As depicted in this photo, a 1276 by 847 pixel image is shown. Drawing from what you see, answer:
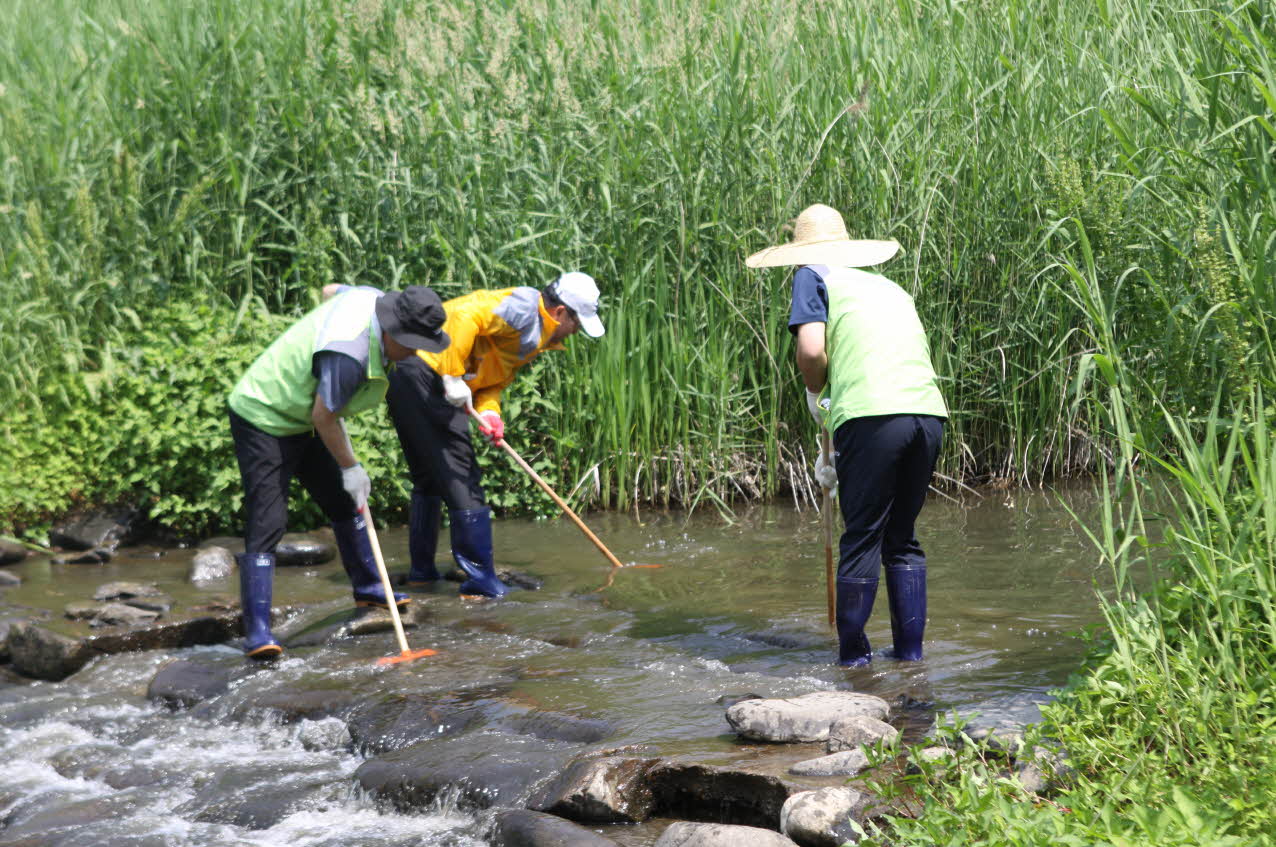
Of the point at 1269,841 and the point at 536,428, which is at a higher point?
the point at 536,428

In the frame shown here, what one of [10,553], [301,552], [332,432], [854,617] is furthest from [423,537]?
[854,617]

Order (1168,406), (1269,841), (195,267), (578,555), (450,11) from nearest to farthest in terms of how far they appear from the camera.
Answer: (1269,841), (1168,406), (578,555), (195,267), (450,11)

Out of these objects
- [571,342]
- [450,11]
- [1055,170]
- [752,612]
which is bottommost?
[752,612]

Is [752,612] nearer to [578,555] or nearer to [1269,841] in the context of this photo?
[578,555]

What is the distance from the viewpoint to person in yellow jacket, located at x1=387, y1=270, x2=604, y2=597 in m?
6.86

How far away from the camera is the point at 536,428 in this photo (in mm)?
8781

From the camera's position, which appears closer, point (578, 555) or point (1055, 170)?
point (1055, 170)

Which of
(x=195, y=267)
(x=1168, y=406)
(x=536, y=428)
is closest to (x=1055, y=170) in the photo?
(x=1168, y=406)

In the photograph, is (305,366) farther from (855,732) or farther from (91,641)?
(855,732)

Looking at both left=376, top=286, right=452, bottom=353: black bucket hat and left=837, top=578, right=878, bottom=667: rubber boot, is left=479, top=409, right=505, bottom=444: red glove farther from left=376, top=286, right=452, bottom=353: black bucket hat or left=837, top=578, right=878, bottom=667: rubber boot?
left=837, top=578, right=878, bottom=667: rubber boot

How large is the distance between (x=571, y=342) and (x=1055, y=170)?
13.3 ft

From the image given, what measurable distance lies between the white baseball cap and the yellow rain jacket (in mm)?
148

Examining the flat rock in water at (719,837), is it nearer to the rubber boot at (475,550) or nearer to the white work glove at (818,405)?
the white work glove at (818,405)

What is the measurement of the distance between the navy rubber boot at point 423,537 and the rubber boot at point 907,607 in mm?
2973
